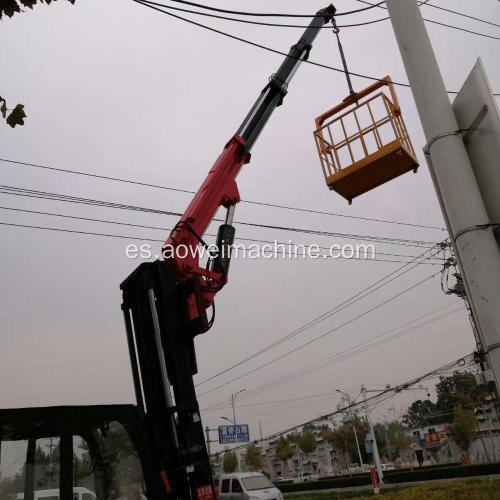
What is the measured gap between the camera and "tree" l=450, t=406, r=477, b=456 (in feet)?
169

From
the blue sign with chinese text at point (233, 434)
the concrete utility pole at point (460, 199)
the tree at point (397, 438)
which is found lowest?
the tree at point (397, 438)

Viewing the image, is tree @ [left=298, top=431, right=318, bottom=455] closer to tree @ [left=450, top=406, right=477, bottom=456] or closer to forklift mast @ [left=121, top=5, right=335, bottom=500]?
tree @ [left=450, top=406, right=477, bottom=456]

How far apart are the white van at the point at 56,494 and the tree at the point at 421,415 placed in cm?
8112

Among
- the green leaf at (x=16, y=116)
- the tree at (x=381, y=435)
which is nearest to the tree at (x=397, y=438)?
the tree at (x=381, y=435)

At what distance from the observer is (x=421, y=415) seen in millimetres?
84500

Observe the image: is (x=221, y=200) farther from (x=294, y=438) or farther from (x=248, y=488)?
(x=294, y=438)

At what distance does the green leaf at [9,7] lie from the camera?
8.52 ft

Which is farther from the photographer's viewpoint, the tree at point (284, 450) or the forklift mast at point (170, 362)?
the tree at point (284, 450)

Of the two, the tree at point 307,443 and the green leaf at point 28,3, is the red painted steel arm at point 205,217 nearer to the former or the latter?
the green leaf at point 28,3

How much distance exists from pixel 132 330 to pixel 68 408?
1.69 m

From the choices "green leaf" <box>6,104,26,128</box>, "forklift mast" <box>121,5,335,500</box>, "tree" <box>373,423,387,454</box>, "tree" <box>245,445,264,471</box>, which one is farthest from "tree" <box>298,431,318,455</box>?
"green leaf" <box>6,104,26,128</box>

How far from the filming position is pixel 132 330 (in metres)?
5.58

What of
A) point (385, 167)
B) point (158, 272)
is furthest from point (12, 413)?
point (385, 167)

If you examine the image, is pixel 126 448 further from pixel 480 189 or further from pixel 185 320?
pixel 480 189
